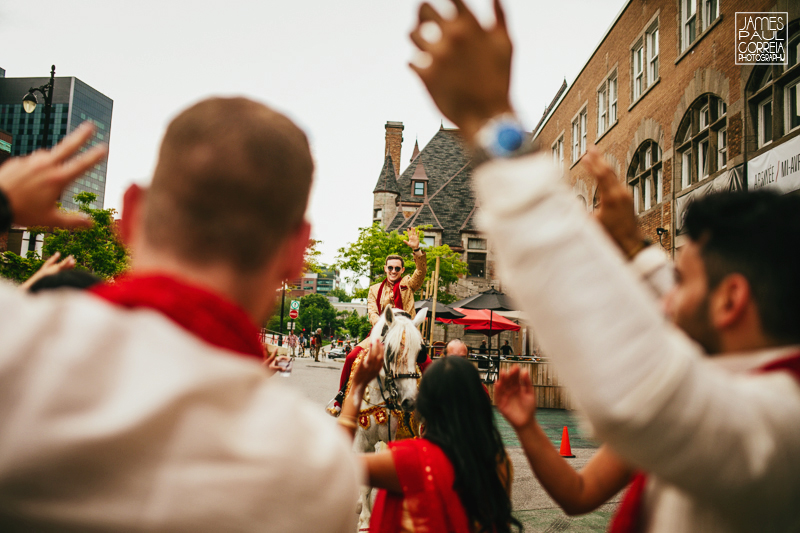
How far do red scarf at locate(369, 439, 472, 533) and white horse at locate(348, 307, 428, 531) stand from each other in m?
2.95

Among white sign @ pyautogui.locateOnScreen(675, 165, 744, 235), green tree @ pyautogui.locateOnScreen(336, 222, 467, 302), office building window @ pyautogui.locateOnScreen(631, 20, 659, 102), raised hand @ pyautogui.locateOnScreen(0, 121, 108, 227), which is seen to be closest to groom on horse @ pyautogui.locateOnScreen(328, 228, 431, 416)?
raised hand @ pyautogui.locateOnScreen(0, 121, 108, 227)

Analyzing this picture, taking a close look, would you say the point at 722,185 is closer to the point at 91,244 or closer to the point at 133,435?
the point at 133,435

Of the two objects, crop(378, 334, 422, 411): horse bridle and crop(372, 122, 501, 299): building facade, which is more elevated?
crop(372, 122, 501, 299): building facade

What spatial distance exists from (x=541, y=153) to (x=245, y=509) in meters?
0.64

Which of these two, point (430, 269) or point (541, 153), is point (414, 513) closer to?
point (541, 153)

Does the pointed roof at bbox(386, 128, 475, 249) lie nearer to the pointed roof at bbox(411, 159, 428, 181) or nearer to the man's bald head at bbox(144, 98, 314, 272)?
the pointed roof at bbox(411, 159, 428, 181)

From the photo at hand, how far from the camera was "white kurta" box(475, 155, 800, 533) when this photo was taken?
67 cm

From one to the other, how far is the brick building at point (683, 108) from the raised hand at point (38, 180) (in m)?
7.79

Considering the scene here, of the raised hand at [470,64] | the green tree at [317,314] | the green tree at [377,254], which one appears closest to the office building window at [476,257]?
Answer: the green tree at [377,254]

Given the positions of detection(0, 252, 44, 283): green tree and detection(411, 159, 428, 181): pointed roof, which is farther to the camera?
detection(411, 159, 428, 181): pointed roof

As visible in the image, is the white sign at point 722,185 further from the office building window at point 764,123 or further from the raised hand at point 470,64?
the raised hand at point 470,64

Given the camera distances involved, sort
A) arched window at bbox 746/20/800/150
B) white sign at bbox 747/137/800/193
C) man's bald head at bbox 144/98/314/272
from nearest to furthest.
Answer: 1. man's bald head at bbox 144/98/314/272
2. white sign at bbox 747/137/800/193
3. arched window at bbox 746/20/800/150

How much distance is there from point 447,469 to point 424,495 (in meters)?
0.14

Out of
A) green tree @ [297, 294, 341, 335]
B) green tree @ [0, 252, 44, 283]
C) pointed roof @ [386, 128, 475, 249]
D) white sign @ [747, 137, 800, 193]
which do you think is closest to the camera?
white sign @ [747, 137, 800, 193]
